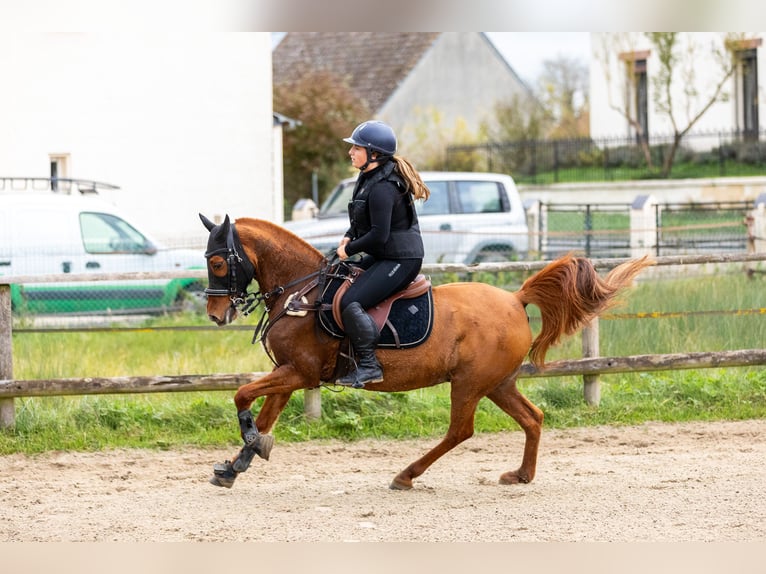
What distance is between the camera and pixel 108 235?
1484 centimetres

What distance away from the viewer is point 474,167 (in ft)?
118

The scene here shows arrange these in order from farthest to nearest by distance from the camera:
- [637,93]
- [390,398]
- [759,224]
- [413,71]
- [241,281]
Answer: [413,71] → [637,93] → [759,224] → [390,398] → [241,281]

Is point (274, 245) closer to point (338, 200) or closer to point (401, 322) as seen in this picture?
point (401, 322)

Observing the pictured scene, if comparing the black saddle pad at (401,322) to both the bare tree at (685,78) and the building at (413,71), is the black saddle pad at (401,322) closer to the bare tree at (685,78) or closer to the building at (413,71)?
the bare tree at (685,78)

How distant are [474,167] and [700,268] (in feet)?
69.3

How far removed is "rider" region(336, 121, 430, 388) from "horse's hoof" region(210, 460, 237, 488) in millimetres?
925

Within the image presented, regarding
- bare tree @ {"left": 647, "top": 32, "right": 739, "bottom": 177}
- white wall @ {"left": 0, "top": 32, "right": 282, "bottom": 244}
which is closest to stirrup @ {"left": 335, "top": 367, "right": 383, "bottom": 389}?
white wall @ {"left": 0, "top": 32, "right": 282, "bottom": 244}

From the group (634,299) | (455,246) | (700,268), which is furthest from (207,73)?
(634,299)

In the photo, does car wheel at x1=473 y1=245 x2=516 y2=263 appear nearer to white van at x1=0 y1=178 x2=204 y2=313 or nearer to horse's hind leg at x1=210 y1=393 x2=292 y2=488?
white van at x1=0 y1=178 x2=204 y2=313

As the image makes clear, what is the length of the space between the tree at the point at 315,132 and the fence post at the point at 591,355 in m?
24.6

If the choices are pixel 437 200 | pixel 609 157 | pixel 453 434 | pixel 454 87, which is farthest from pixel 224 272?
pixel 454 87

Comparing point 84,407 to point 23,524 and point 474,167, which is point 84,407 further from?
point 474,167

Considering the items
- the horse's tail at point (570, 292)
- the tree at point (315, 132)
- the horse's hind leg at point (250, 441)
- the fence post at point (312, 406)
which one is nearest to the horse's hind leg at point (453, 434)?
the horse's tail at point (570, 292)

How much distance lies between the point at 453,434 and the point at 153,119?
16.5 meters
